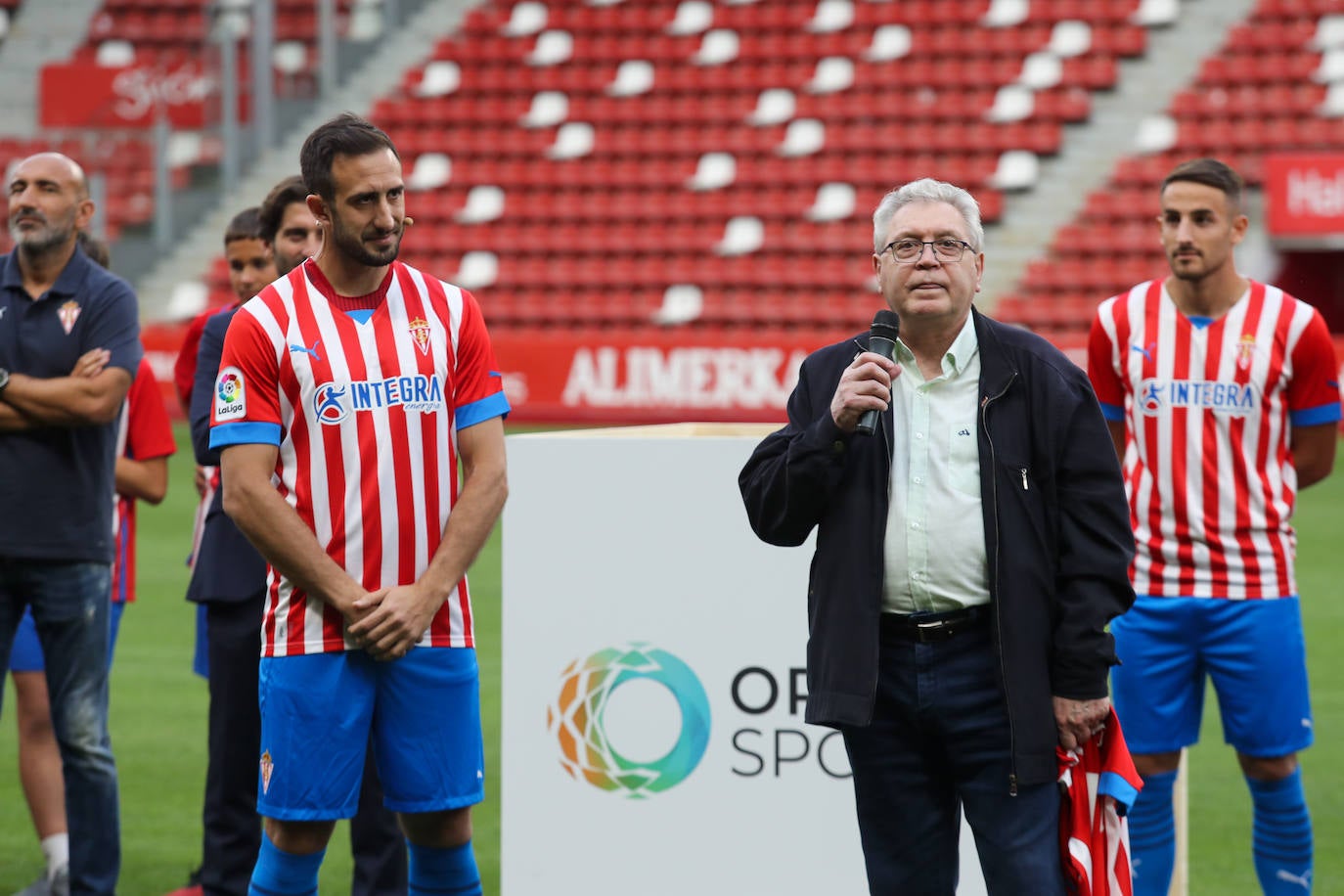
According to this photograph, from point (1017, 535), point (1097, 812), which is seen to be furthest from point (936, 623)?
point (1097, 812)

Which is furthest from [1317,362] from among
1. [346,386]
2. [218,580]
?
[218,580]

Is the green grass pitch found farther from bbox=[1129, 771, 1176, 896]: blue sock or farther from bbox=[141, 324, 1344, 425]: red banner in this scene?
bbox=[141, 324, 1344, 425]: red banner

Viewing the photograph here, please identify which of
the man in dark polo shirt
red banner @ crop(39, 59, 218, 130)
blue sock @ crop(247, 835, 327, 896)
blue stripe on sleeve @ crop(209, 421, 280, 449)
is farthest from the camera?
red banner @ crop(39, 59, 218, 130)

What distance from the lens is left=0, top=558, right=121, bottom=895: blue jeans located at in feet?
14.7

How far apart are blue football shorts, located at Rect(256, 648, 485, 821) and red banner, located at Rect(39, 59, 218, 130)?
17817 mm

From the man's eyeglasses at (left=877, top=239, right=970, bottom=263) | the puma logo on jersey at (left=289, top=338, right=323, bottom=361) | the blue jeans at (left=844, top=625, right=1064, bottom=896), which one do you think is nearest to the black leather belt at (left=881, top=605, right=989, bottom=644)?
the blue jeans at (left=844, top=625, right=1064, bottom=896)

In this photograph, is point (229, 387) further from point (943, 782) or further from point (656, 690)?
point (943, 782)

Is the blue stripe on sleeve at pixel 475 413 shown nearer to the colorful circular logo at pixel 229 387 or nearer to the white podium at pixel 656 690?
the colorful circular logo at pixel 229 387

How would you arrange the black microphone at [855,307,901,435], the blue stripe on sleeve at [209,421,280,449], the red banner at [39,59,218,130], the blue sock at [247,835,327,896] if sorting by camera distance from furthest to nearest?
the red banner at [39,59,218,130]
the blue sock at [247,835,327,896]
the blue stripe on sleeve at [209,421,280,449]
the black microphone at [855,307,901,435]

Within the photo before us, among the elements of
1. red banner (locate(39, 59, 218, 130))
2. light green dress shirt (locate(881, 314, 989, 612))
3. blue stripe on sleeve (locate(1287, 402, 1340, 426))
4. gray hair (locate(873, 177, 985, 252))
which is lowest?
light green dress shirt (locate(881, 314, 989, 612))

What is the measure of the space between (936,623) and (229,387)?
143 cm

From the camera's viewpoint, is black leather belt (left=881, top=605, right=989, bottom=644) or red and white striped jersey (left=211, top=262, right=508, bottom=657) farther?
red and white striped jersey (left=211, top=262, right=508, bottom=657)

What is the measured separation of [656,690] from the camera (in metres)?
4.36

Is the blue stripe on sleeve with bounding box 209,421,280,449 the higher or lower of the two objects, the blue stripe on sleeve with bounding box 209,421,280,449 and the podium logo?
the higher
